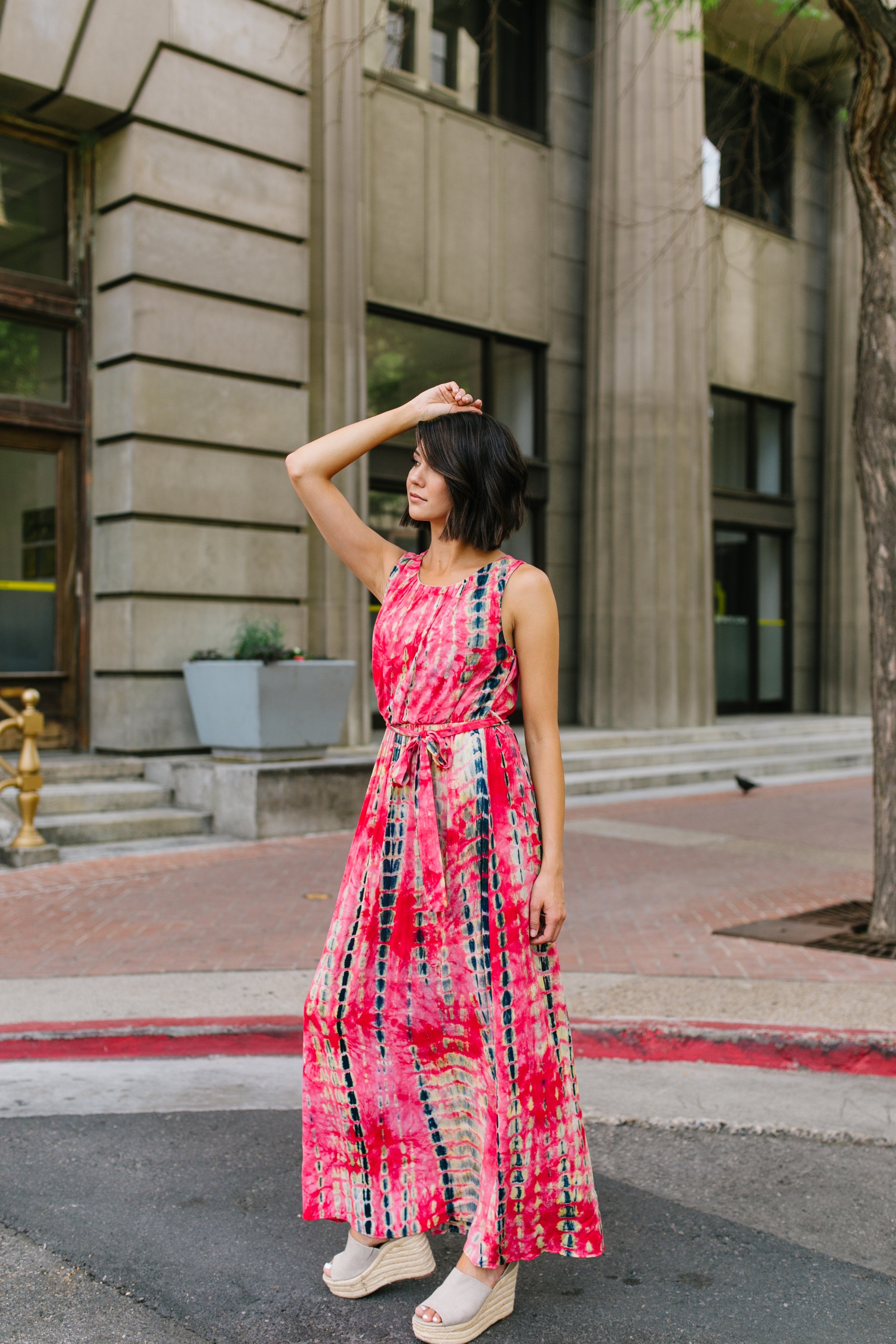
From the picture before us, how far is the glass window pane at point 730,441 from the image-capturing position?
19.1 meters

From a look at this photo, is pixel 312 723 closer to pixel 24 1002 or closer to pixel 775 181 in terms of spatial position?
pixel 24 1002

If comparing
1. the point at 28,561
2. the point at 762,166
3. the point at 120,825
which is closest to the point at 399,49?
the point at 762,166

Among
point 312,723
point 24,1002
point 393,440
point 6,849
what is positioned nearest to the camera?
point 24,1002

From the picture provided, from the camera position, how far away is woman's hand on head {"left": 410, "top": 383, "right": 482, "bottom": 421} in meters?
2.90

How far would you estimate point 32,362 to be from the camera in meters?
11.0

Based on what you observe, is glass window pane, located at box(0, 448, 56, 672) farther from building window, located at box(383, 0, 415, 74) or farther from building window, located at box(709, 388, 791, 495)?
building window, located at box(709, 388, 791, 495)

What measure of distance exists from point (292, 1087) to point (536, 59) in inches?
598

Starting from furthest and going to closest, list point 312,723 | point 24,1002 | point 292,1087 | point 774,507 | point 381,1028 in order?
point 774,507 → point 312,723 → point 24,1002 → point 292,1087 → point 381,1028

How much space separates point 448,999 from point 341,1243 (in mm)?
957

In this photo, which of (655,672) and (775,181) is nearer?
(655,672)

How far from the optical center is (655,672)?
626 inches

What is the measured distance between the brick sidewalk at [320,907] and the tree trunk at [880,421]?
2.79 feet

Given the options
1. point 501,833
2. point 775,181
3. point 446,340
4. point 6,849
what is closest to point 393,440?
point 446,340

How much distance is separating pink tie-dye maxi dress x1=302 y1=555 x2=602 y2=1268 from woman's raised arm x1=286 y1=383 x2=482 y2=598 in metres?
0.28
